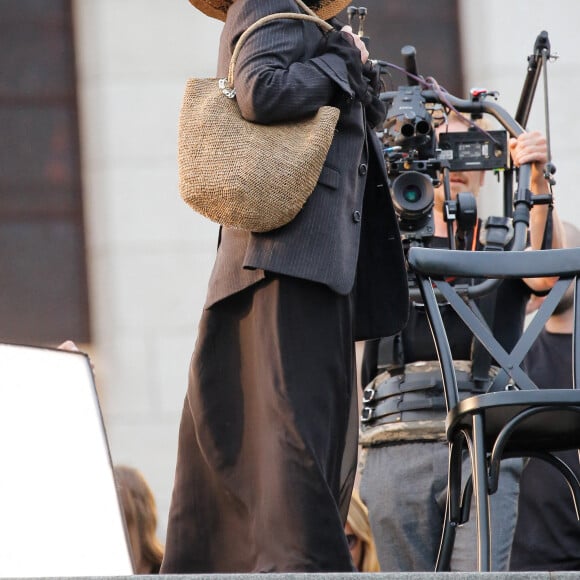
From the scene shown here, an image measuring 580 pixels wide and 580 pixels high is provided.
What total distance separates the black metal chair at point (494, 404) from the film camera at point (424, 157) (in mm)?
608

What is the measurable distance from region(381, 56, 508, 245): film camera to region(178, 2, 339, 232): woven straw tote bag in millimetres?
1049

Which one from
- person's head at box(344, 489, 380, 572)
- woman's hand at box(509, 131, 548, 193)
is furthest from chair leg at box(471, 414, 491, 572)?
person's head at box(344, 489, 380, 572)

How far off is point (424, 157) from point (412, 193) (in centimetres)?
19

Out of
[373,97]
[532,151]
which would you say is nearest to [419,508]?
[532,151]

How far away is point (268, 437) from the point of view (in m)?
3.51

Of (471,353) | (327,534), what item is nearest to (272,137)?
(327,534)

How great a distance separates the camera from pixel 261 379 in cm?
355

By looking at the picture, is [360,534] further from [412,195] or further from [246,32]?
[246,32]

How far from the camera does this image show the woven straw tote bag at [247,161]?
3.46m

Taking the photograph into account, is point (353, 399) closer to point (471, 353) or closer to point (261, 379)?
point (261, 379)

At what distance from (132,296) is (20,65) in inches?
49.0

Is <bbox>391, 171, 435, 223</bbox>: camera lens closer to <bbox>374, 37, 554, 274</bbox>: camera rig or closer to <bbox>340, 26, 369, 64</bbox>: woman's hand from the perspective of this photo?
<bbox>374, 37, 554, 274</bbox>: camera rig

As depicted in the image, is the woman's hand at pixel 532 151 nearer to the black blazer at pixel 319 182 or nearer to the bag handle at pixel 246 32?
the black blazer at pixel 319 182

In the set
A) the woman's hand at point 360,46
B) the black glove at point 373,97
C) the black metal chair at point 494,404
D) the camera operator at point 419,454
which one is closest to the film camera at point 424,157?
the camera operator at point 419,454
